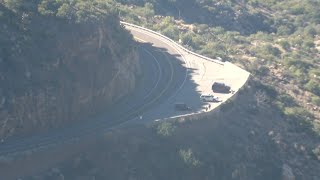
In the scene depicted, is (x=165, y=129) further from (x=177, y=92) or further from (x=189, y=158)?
(x=177, y=92)

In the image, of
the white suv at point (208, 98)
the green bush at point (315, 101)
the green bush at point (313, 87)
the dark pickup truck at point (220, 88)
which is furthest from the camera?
the green bush at point (313, 87)

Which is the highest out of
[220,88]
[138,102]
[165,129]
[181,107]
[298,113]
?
[220,88]

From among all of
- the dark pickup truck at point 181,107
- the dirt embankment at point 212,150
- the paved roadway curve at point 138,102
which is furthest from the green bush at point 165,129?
the dark pickup truck at point 181,107

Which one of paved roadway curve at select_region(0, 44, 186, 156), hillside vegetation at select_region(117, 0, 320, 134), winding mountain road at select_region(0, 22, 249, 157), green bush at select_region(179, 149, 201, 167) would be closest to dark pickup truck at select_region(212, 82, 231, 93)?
winding mountain road at select_region(0, 22, 249, 157)

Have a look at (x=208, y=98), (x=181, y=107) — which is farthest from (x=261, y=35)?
(x=181, y=107)

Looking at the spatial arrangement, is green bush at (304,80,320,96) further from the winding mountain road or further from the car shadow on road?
the car shadow on road

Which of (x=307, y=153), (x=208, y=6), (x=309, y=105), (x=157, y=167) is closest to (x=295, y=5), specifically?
(x=208, y=6)

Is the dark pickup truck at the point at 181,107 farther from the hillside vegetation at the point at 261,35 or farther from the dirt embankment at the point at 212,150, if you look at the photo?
the hillside vegetation at the point at 261,35
